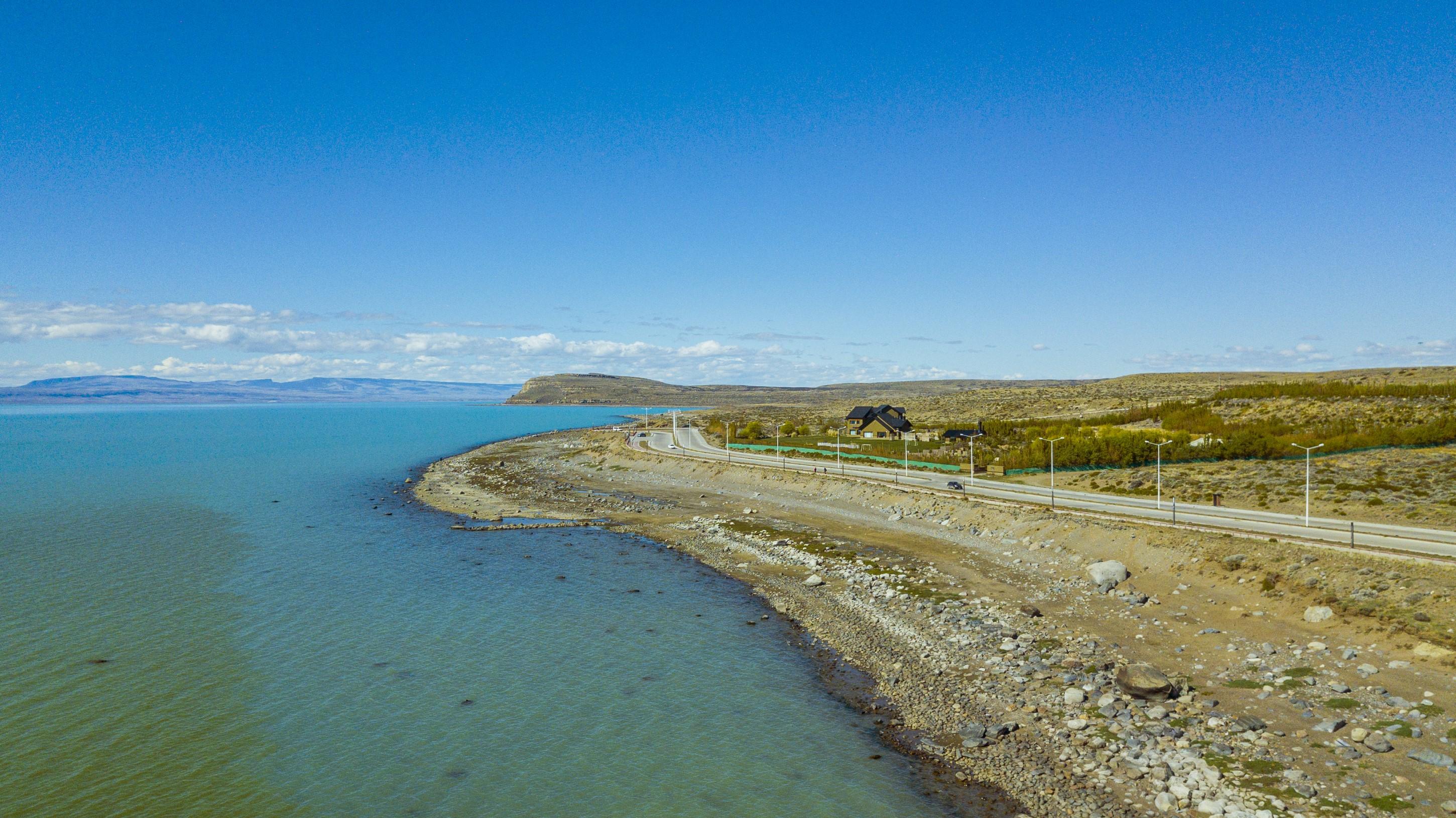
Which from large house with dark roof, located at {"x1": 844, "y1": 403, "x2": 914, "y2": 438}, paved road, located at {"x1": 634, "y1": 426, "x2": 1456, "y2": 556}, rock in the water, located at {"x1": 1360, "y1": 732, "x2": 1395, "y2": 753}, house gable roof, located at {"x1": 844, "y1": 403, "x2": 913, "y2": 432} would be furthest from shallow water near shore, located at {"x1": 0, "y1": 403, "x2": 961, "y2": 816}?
house gable roof, located at {"x1": 844, "y1": 403, "x2": 913, "y2": 432}

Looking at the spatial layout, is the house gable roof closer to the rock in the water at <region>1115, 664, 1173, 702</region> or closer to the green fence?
the green fence

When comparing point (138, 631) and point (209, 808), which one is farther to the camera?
point (138, 631)

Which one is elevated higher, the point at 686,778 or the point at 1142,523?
the point at 1142,523

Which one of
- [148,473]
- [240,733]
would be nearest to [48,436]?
[148,473]

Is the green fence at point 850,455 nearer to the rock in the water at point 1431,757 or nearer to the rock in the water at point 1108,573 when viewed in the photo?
the rock in the water at point 1108,573

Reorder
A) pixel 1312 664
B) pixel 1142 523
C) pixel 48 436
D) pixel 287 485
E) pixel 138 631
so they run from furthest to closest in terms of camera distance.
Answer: pixel 48 436 < pixel 287 485 < pixel 1142 523 < pixel 138 631 < pixel 1312 664

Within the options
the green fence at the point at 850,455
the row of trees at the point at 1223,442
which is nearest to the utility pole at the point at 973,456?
the green fence at the point at 850,455

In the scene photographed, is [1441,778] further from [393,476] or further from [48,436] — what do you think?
Answer: [48,436]

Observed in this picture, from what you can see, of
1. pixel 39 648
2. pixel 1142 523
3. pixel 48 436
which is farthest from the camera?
pixel 48 436
